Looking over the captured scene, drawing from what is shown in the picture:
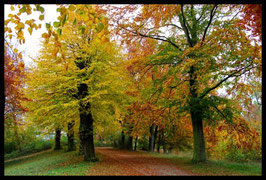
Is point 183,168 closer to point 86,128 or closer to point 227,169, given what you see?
point 227,169

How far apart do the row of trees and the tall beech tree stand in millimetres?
37

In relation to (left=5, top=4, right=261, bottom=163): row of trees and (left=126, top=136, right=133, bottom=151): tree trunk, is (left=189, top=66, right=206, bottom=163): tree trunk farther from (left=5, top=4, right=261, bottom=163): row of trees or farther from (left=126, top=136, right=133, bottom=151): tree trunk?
(left=126, top=136, right=133, bottom=151): tree trunk

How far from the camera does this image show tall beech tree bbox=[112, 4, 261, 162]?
Answer: 20.6 ft

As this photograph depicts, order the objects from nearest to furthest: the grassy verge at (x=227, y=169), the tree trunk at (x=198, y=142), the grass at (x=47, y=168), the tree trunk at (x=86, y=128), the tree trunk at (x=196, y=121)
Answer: the grassy verge at (x=227, y=169) < the grass at (x=47, y=168) < the tree trunk at (x=196, y=121) < the tree trunk at (x=198, y=142) < the tree trunk at (x=86, y=128)

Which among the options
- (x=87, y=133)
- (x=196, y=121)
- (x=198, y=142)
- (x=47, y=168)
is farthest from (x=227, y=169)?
(x=47, y=168)

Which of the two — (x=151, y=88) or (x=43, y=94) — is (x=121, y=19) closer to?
(x=151, y=88)

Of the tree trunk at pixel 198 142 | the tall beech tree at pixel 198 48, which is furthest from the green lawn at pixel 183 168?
the tall beech tree at pixel 198 48

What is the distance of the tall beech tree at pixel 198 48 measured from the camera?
6.27 meters

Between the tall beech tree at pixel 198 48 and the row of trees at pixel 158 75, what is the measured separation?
4 centimetres

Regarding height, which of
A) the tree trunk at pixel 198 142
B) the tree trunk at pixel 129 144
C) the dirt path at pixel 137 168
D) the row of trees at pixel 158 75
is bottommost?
the tree trunk at pixel 129 144

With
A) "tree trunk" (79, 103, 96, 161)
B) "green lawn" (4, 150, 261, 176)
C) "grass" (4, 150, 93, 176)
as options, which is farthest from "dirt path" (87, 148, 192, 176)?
"tree trunk" (79, 103, 96, 161)

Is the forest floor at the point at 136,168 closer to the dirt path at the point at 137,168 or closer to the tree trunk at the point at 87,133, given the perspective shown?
the dirt path at the point at 137,168
